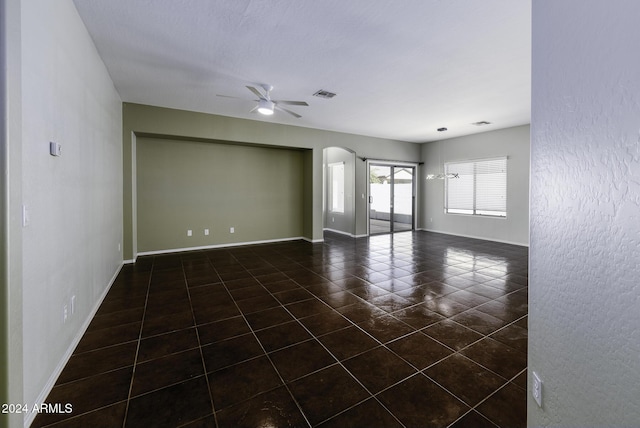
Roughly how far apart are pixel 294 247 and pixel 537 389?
5.40m

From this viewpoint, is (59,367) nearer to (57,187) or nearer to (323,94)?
(57,187)

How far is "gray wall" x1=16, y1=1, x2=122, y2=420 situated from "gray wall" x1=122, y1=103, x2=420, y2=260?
1733mm

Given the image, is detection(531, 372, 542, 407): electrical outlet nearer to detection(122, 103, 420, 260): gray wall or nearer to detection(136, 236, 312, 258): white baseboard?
detection(122, 103, 420, 260): gray wall

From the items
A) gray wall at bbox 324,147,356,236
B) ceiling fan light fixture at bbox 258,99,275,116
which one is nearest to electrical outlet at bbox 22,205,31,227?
ceiling fan light fixture at bbox 258,99,275,116

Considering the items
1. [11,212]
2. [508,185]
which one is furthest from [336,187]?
[11,212]

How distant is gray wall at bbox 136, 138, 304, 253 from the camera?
5.68m

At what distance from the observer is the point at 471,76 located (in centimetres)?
385

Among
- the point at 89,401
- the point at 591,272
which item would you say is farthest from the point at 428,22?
the point at 89,401

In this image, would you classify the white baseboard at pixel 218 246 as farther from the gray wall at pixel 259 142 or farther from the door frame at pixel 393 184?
the door frame at pixel 393 184

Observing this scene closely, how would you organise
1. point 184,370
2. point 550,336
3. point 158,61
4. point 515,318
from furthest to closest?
1. point 158,61
2. point 515,318
3. point 184,370
4. point 550,336

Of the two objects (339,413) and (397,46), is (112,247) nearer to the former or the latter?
(339,413)

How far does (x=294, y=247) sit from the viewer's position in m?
6.49

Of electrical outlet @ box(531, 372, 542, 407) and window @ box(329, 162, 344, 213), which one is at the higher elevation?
window @ box(329, 162, 344, 213)

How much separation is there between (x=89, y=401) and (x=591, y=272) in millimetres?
2644
